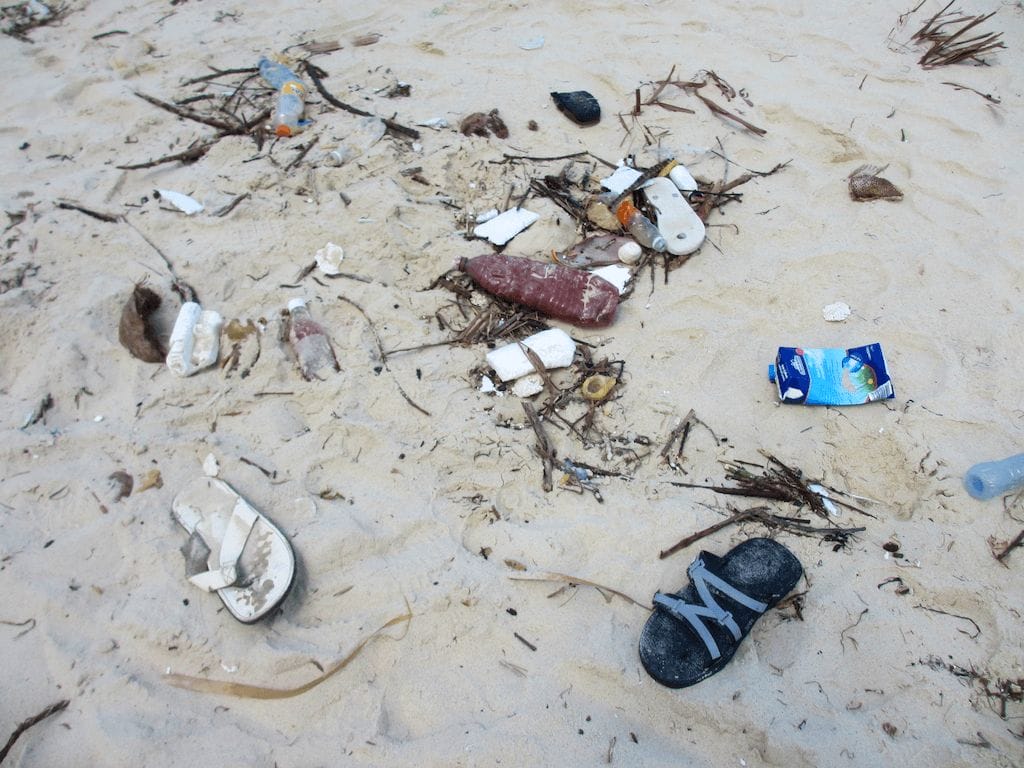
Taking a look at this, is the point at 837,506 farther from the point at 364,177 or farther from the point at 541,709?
the point at 364,177

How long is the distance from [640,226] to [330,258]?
1.32m

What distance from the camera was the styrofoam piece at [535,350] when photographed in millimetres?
2127

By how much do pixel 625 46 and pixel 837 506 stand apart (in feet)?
10.0

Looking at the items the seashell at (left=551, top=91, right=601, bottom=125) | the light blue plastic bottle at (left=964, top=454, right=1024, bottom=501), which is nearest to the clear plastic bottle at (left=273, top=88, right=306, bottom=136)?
the seashell at (left=551, top=91, right=601, bottom=125)

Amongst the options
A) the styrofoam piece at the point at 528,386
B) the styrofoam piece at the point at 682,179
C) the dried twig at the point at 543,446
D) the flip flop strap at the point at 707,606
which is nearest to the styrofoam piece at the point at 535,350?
the styrofoam piece at the point at 528,386

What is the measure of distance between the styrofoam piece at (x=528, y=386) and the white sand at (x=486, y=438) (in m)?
0.04

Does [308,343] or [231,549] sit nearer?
[231,549]

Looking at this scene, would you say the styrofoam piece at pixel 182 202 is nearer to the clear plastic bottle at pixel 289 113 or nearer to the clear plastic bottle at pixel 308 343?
the clear plastic bottle at pixel 289 113

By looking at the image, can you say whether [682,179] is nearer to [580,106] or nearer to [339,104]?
[580,106]

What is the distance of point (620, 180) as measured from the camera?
9.16 ft

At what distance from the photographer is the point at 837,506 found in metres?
1.86

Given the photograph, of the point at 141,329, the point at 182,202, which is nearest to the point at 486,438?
the point at 141,329

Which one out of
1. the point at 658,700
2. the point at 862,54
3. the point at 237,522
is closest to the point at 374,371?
the point at 237,522

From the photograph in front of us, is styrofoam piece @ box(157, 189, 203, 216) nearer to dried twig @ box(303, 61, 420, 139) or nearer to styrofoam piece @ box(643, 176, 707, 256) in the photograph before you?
dried twig @ box(303, 61, 420, 139)
